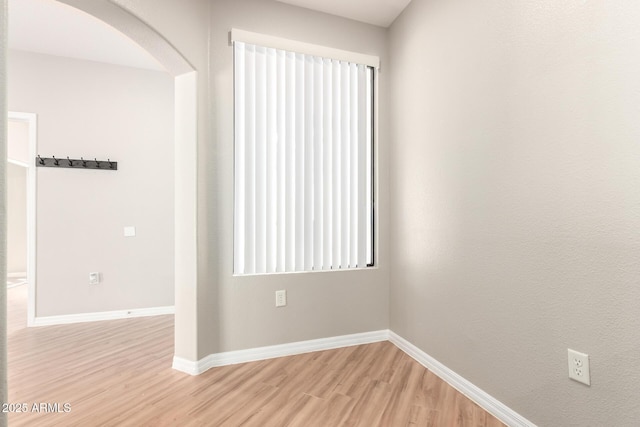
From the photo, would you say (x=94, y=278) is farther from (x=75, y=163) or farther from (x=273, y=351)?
(x=273, y=351)

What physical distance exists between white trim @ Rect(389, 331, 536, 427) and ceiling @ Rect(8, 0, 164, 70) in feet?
10.3

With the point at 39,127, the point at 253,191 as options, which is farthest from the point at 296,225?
the point at 39,127

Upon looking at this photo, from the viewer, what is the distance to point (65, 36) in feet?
10.4

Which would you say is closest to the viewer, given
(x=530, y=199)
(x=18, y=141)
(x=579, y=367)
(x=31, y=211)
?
(x=579, y=367)

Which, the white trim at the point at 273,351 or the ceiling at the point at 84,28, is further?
the ceiling at the point at 84,28

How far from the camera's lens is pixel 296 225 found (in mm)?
2725

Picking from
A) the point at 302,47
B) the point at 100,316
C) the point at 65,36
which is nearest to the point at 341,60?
the point at 302,47

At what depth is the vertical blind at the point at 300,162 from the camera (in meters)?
2.58

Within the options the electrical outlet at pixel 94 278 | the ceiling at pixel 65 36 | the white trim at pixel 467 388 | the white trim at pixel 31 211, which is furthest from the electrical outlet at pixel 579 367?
the white trim at pixel 31 211

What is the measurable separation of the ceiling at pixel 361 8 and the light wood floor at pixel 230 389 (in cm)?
286

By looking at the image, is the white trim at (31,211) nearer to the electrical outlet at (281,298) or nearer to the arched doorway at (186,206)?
the arched doorway at (186,206)

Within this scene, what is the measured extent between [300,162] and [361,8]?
1.38 meters

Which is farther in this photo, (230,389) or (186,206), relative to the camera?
(186,206)

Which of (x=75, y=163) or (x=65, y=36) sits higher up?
(x=65, y=36)
